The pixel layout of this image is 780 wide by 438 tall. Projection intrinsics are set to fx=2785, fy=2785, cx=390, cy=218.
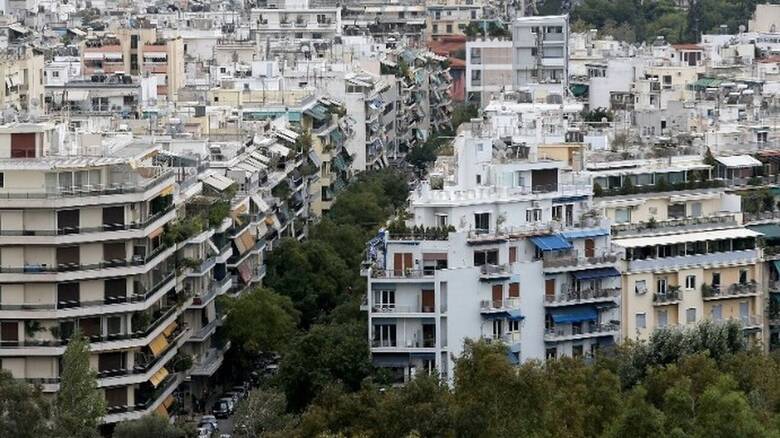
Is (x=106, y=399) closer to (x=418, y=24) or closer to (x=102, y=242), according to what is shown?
(x=102, y=242)

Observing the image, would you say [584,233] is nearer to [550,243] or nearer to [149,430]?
[550,243]

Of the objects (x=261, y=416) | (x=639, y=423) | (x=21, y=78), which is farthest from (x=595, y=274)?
(x=21, y=78)

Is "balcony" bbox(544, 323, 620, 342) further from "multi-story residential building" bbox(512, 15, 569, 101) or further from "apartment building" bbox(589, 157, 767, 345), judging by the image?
"multi-story residential building" bbox(512, 15, 569, 101)

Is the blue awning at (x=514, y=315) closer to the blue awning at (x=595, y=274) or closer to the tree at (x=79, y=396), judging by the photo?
the blue awning at (x=595, y=274)

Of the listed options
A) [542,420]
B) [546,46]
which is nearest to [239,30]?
[546,46]

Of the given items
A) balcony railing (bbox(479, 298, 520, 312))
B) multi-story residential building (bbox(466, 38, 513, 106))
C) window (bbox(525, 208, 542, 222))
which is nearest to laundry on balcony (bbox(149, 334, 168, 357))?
balcony railing (bbox(479, 298, 520, 312))

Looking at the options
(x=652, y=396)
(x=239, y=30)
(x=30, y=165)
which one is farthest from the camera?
(x=239, y=30)

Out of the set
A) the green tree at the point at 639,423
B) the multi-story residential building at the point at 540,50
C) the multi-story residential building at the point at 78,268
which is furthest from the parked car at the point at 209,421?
the multi-story residential building at the point at 540,50
